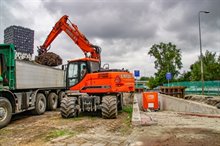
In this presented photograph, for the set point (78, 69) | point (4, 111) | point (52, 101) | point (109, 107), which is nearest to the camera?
point (4, 111)

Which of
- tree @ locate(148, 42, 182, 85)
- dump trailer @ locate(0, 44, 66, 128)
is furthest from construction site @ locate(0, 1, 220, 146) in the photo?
tree @ locate(148, 42, 182, 85)

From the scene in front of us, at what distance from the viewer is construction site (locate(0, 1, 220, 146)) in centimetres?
746

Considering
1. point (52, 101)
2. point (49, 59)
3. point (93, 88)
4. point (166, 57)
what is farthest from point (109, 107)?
point (166, 57)

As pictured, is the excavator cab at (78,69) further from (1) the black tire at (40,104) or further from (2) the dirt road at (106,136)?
(2) the dirt road at (106,136)

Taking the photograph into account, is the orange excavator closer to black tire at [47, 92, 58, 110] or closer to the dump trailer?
the dump trailer

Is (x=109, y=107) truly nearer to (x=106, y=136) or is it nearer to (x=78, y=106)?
(x=78, y=106)

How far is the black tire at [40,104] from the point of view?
1371 centimetres

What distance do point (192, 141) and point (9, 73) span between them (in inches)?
306

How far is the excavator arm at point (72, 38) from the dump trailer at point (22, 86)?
8.52 feet

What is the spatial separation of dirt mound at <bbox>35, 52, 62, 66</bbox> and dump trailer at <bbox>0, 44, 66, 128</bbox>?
92 centimetres

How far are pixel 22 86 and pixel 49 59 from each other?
5.73m

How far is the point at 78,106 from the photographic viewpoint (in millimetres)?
12203

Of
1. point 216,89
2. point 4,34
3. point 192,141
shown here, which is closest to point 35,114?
point 4,34

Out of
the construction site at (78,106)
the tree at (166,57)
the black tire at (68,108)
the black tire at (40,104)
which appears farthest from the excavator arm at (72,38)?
the tree at (166,57)
